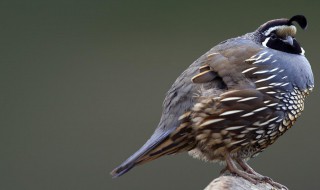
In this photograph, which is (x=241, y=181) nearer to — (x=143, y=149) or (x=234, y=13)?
(x=143, y=149)

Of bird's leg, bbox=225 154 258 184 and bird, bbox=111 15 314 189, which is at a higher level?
bird, bbox=111 15 314 189

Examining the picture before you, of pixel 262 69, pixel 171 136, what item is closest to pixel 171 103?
pixel 171 136

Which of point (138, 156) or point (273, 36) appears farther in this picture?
point (273, 36)

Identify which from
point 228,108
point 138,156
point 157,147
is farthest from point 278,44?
point 138,156

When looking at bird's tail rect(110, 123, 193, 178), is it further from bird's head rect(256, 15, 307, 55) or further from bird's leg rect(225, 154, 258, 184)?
bird's head rect(256, 15, 307, 55)

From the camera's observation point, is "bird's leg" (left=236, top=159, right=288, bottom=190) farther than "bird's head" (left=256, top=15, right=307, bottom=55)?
No

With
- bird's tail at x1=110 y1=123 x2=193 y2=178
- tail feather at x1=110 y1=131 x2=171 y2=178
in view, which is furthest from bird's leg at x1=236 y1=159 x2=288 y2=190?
tail feather at x1=110 y1=131 x2=171 y2=178

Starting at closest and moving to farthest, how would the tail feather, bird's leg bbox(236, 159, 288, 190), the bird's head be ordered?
the tail feather → bird's leg bbox(236, 159, 288, 190) → the bird's head

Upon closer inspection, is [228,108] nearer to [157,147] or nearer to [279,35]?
[157,147]
